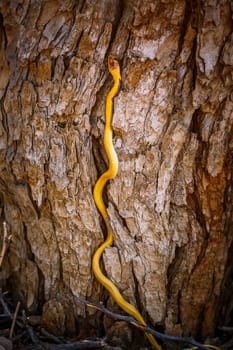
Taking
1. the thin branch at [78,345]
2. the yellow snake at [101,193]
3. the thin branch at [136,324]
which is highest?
the yellow snake at [101,193]

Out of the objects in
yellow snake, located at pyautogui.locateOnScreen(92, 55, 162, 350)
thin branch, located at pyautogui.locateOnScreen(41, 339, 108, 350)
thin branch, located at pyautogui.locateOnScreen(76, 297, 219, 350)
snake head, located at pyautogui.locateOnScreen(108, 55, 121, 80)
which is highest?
snake head, located at pyautogui.locateOnScreen(108, 55, 121, 80)

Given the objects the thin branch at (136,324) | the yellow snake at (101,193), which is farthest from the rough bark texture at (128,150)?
the thin branch at (136,324)

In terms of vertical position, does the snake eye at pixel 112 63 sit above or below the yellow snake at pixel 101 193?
above

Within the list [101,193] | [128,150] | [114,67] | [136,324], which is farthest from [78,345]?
[114,67]

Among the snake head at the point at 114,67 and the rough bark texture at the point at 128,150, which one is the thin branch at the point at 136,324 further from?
the snake head at the point at 114,67

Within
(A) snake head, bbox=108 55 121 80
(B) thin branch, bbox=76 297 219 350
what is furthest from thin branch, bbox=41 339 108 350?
(A) snake head, bbox=108 55 121 80

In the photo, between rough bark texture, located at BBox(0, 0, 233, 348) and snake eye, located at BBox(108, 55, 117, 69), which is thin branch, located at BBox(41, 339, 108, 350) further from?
snake eye, located at BBox(108, 55, 117, 69)

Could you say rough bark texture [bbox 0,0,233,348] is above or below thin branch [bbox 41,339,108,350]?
above
